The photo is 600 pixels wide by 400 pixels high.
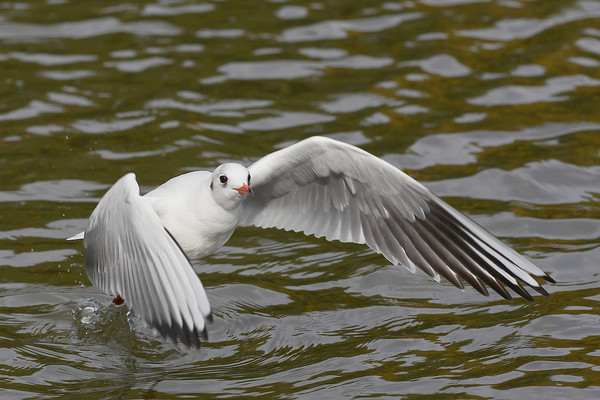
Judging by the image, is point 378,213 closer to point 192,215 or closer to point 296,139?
point 192,215

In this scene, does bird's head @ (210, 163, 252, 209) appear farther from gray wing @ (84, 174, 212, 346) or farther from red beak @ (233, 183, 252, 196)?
gray wing @ (84, 174, 212, 346)

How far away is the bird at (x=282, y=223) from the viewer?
6.10 metres

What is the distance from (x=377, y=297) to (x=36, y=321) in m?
2.29

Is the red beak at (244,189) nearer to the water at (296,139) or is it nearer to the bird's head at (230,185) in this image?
the bird's head at (230,185)

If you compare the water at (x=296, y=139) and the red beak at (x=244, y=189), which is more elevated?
the red beak at (x=244, y=189)

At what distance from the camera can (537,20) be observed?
12.3m

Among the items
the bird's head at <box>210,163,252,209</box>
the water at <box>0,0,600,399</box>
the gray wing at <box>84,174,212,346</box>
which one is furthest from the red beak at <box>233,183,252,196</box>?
the water at <box>0,0,600,399</box>

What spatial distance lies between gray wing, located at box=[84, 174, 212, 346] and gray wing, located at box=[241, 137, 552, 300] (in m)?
1.24

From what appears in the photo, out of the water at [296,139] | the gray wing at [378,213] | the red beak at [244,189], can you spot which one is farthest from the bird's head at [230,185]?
the water at [296,139]

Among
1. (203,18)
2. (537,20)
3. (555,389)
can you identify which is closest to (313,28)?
(203,18)

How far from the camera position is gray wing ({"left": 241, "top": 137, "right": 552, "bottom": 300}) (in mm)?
7070

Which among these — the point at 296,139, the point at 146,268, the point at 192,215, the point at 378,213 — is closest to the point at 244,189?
the point at 192,215

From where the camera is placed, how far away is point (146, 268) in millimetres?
6148

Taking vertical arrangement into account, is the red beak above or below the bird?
above
